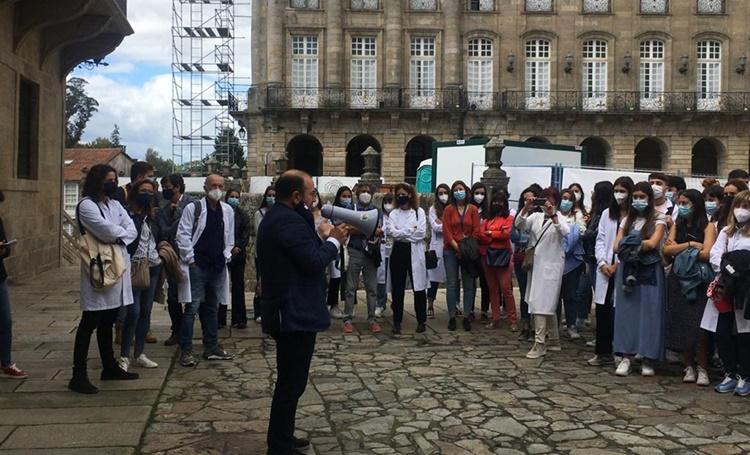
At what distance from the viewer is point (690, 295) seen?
6.74m

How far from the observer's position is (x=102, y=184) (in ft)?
19.9

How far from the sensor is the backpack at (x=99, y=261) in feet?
19.6

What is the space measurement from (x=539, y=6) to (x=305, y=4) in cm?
1212

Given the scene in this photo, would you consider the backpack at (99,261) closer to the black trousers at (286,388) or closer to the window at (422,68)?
the black trousers at (286,388)

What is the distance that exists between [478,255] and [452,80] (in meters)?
28.9

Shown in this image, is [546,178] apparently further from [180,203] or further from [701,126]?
[701,126]

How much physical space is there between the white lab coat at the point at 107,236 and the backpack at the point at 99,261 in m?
0.04

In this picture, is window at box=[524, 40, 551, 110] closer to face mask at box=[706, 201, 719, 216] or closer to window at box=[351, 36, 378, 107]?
window at box=[351, 36, 378, 107]

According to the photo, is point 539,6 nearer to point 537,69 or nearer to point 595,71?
point 537,69

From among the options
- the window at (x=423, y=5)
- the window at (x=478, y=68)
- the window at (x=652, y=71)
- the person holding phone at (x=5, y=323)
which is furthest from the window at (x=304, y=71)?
the person holding phone at (x=5, y=323)

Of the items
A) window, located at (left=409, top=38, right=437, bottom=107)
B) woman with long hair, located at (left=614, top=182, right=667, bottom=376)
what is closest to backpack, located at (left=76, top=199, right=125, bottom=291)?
woman with long hair, located at (left=614, top=182, right=667, bottom=376)

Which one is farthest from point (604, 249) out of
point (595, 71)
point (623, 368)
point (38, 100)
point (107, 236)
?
point (595, 71)

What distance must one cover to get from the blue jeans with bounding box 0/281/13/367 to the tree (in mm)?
79313

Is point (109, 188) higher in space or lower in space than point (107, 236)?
higher
